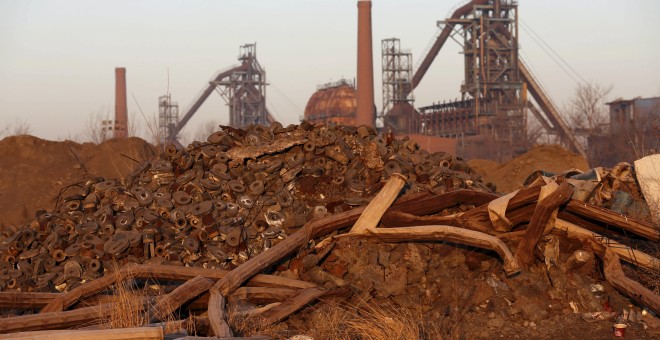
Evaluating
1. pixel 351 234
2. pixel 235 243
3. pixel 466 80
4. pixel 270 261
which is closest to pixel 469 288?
pixel 351 234

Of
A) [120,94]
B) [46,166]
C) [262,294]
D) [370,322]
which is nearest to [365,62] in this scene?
[120,94]

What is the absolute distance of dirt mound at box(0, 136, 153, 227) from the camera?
1828cm

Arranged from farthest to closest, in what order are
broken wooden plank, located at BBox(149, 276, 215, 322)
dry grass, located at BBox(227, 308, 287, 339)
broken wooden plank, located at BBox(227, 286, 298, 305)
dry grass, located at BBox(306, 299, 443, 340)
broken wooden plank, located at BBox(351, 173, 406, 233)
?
broken wooden plank, located at BBox(351, 173, 406, 233)
broken wooden plank, located at BBox(227, 286, 298, 305)
broken wooden plank, located at BBox(149, 276, 215, 322)
dry grass, located at BBox(227, 308, 287, 339)
dry grass, located at BBox(306, 299, 443, 340)

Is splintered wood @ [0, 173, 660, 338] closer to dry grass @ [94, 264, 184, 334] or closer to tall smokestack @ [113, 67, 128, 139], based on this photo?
dry grass @ [94, 264, 184, 334]

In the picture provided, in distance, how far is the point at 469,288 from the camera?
7.39m

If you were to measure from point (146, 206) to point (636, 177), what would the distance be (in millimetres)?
5592

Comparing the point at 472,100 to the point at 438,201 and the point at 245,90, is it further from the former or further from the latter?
the point at 438,201

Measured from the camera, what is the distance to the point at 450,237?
7.36 meters

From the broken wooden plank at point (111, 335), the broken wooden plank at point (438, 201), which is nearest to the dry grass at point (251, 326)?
the broken wooden plank at point (111, 335)

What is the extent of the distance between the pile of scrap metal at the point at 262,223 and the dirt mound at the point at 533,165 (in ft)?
42.1

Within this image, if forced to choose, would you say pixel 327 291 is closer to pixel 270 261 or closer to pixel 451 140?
pixel 270 261

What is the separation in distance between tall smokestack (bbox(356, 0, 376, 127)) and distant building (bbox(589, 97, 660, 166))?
13.6 metres

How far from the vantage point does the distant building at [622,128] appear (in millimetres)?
37562

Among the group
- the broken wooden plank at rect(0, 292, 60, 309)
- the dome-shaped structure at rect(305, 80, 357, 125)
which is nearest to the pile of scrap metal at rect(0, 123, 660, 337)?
the broken wooden plank at rect(0, 292, 60, 309)
